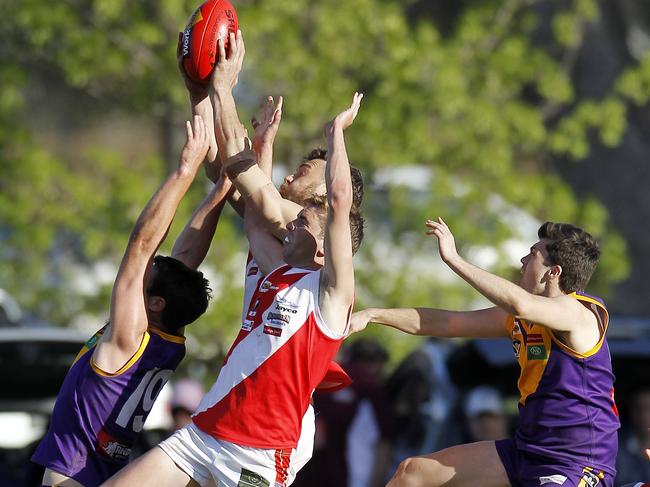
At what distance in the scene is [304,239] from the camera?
629 cm

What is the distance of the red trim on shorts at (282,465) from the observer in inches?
243

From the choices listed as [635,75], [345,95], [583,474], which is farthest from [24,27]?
[583,474]

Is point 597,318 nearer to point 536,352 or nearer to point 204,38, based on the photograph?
point 536,352

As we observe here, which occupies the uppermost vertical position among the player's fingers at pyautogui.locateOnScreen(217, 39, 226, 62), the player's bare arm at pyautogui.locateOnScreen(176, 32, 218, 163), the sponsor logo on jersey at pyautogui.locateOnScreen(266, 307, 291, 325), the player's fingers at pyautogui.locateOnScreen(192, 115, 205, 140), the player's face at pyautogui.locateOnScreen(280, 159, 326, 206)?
the player's fingers at pyautogui.locateOnScreen(217, 39, 226, 62)

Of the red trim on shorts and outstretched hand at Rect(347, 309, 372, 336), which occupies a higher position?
outstretched hand at Rect(347, 309, 372, 336)

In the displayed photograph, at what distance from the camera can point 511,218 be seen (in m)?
13.7

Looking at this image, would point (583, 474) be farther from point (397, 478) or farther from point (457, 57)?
point (457, 57)

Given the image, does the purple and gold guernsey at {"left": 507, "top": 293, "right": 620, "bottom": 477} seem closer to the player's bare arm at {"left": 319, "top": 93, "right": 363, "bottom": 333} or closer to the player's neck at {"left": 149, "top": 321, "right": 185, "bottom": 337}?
the player's bare arm at {"left": 319, "top": 93, "right": 363, "bottom": 333}

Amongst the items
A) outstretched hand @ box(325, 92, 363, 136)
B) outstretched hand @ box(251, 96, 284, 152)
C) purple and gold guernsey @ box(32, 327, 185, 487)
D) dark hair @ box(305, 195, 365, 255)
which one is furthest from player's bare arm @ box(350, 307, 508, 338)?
outstretched hand @ box(325, 92, 363, 136)

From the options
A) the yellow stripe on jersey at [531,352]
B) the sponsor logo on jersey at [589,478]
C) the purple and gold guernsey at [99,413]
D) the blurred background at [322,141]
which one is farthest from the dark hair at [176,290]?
the blurred background at [322,141]

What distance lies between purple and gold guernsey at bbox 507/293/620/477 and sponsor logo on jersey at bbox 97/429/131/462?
1.95 metres

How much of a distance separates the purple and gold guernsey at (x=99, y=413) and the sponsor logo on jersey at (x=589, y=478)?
2.06 m

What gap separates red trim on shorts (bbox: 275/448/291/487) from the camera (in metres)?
6.18

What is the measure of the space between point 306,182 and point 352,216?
358 millimetres
